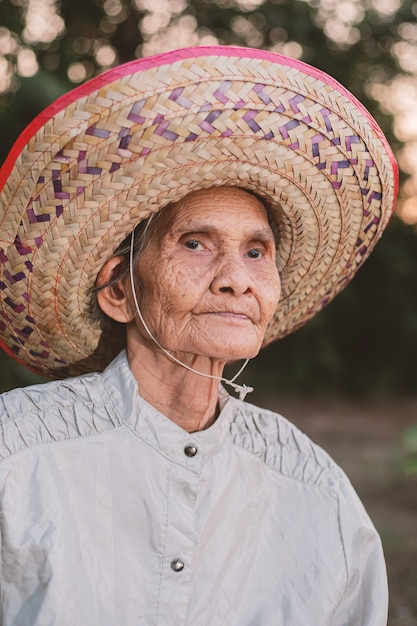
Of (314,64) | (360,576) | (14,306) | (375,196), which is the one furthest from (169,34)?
(360,576)

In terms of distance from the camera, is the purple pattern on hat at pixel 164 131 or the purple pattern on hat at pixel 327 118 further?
the purple pattern on hat at pixel 327 118

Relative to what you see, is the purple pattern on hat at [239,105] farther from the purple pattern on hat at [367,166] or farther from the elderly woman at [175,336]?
the purple pattern on hat at [367,166]

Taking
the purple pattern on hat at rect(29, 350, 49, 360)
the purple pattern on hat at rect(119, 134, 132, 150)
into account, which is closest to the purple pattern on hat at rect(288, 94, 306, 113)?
the purple pattern on hat at rect(119, 134, 132, 150)

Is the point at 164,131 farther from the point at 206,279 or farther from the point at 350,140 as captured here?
the point at 350,140

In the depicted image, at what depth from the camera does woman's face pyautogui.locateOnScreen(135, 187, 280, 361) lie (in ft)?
5.82

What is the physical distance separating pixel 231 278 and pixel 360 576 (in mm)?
908

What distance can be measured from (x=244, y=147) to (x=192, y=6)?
5.43m

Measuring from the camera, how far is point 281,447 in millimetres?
2084

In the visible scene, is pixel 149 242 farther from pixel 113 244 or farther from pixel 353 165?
pixel 353 165

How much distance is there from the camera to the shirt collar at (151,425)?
71.2 inches

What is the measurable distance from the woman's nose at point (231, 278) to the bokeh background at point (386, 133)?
2.61m

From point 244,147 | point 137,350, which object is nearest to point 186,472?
point 137,350

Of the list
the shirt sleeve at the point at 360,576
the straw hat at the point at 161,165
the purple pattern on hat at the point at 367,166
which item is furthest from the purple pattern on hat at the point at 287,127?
the shirt sleeve at the point at 360,576

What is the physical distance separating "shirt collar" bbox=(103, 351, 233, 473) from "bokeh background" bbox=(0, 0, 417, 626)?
2474 mm
